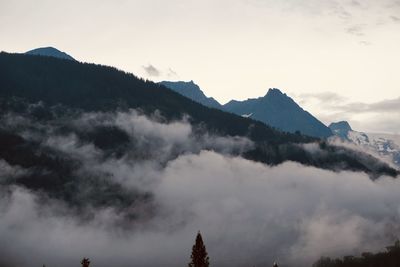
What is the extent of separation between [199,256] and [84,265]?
17861 millimetres

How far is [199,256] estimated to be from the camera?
59.0 m

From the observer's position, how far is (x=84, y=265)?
2783 inches

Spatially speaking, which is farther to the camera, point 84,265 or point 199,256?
point 84,265
